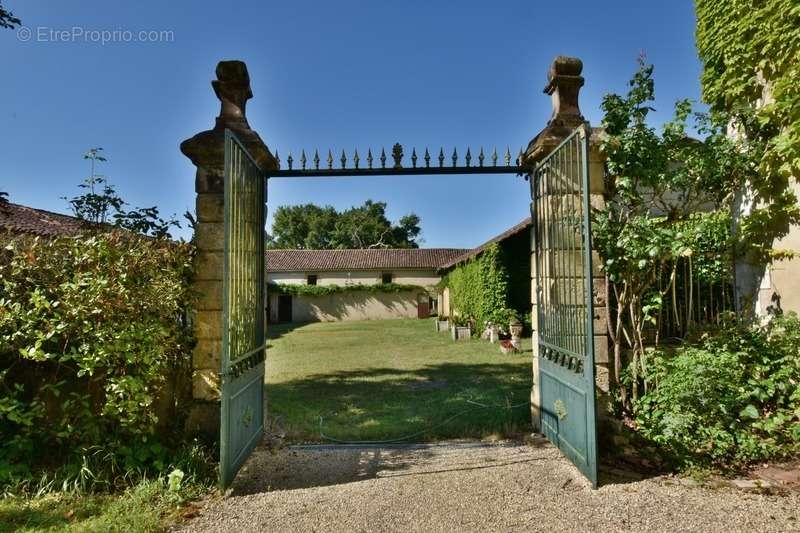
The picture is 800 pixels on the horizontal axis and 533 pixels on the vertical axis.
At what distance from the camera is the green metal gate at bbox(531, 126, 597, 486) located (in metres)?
3.38

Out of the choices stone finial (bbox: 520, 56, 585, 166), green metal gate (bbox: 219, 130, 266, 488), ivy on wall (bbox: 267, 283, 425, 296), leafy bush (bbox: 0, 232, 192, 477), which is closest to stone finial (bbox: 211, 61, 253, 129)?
green metal gate (bbox: 219, 130, 266, 488)

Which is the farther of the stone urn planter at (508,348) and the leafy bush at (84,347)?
the stone urn planter at (508,348)

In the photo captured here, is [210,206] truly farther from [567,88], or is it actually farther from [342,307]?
[342,307]

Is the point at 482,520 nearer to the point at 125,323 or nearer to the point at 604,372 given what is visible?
the point at 604,372

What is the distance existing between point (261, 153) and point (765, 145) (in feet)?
17.4

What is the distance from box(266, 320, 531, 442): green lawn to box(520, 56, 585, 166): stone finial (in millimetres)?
2918

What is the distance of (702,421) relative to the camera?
3877 millimetres

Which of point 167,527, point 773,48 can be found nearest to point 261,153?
point 167,527

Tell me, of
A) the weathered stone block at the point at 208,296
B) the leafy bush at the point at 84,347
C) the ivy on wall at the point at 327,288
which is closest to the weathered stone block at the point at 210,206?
the leafy bush at the point at 84,347

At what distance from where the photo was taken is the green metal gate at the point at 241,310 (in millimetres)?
3295

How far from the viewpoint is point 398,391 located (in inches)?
290

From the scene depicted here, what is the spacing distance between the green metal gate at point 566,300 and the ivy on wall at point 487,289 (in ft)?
30.2

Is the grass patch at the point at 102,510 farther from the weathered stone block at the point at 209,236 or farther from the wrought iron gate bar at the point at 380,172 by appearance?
the wrought iron gate bar at the point at 380,172

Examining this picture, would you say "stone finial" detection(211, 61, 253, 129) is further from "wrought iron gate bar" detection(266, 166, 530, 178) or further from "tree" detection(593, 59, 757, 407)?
"tree" detection(593, 59, 757, 407)
